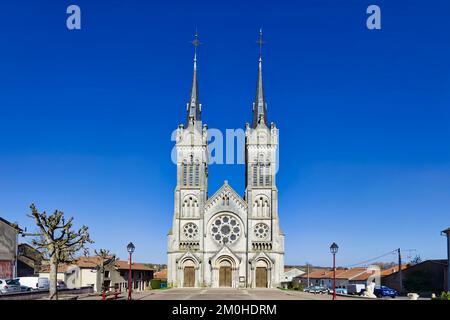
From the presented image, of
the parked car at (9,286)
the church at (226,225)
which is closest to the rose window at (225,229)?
the church at (226,225)

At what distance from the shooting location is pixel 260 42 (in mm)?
90125

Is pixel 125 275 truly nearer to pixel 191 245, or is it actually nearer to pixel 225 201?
pixel 191 245

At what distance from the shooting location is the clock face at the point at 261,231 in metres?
81.2

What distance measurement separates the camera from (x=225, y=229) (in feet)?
267

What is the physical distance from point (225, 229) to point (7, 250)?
A: 98.4 ft

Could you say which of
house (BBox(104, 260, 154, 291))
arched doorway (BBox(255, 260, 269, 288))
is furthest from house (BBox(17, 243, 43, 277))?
arched doorway (BBox(255, 260, 269, 288))

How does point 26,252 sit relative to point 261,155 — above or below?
below

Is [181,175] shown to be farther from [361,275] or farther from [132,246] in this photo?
[132,246]

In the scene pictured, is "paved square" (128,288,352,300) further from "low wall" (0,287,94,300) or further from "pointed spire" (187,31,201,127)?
"pointed spire" (187,31,201,127)

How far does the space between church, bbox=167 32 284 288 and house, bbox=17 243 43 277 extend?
61.7 feet

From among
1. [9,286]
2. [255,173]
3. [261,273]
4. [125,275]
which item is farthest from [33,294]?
[255,173]

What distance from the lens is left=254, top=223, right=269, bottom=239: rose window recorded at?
8119 cm
